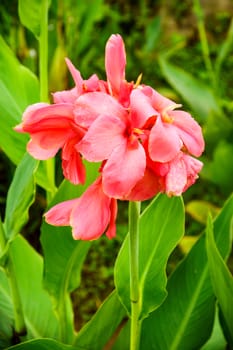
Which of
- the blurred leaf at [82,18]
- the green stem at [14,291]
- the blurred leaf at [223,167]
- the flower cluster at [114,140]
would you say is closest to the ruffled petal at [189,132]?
the flower cluster at [114,140]

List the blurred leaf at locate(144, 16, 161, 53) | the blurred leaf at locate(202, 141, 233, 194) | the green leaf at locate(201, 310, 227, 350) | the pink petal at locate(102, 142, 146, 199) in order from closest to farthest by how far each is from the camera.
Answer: the pink petal at locate(102, 142, 146, 199) → the green leaf at locate(201, 310, 227, 350) → the blurred leaf at locate(202, 141, 233, 194) → the blurred leaf at locate(144, 16, 161, 53)

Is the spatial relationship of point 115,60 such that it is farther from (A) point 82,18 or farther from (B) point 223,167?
(A) point 82,18

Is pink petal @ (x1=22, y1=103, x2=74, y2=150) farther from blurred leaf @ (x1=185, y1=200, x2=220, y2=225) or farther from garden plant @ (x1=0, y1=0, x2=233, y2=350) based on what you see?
blurred leaf @ (x1=185, y1=200, x2=220, y2=225)

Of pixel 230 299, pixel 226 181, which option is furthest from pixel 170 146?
pixel 226 181

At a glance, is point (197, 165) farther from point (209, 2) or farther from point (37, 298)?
point (209, 2)

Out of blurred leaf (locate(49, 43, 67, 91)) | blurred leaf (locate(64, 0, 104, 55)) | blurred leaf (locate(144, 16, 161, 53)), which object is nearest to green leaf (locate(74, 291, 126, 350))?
blurred leaf (locate(49, 43, 67, 91))

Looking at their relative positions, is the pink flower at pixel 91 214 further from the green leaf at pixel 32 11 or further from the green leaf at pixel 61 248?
the green leaf at pixel 32 11
